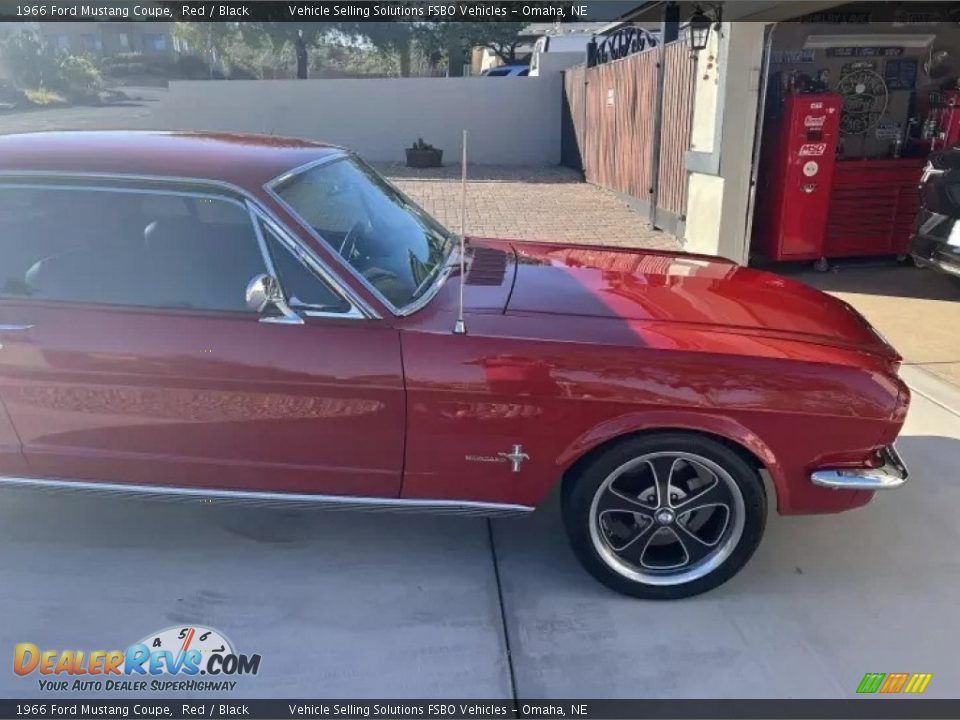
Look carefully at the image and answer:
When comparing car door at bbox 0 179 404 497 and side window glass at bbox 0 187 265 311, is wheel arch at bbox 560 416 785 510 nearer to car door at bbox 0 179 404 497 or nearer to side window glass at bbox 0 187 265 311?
car door at bbox 0 179 404 497

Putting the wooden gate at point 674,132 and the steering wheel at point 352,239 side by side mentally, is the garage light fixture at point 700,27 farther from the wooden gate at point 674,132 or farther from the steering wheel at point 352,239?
the steering wheel at point 352,239

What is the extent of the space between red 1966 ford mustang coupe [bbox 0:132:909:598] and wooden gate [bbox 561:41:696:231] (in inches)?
259

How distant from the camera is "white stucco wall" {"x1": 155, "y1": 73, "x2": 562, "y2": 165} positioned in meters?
18.3

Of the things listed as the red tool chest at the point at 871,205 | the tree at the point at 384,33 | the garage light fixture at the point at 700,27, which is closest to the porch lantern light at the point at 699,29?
the garage light fixture at the point at 700,27

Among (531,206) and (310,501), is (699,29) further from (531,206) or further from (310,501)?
(310,501)

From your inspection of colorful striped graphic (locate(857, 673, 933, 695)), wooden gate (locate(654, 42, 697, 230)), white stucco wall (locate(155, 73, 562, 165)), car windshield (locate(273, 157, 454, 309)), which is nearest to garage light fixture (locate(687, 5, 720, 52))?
wooden gate (locate(654, 42, 697, 230))

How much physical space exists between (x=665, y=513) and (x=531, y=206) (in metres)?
9.88

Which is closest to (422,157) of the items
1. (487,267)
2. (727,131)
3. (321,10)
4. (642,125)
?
(642,125)

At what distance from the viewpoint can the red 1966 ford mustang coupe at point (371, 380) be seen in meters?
2.74

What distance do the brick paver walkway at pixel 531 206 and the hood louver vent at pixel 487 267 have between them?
5.93 m

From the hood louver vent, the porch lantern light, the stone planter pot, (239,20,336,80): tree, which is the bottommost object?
the stone planter pot

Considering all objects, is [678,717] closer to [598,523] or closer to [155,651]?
[598,523]

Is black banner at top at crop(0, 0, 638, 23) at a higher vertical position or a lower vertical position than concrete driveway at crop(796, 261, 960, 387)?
higher

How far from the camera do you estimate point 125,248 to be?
2998 millimetres
